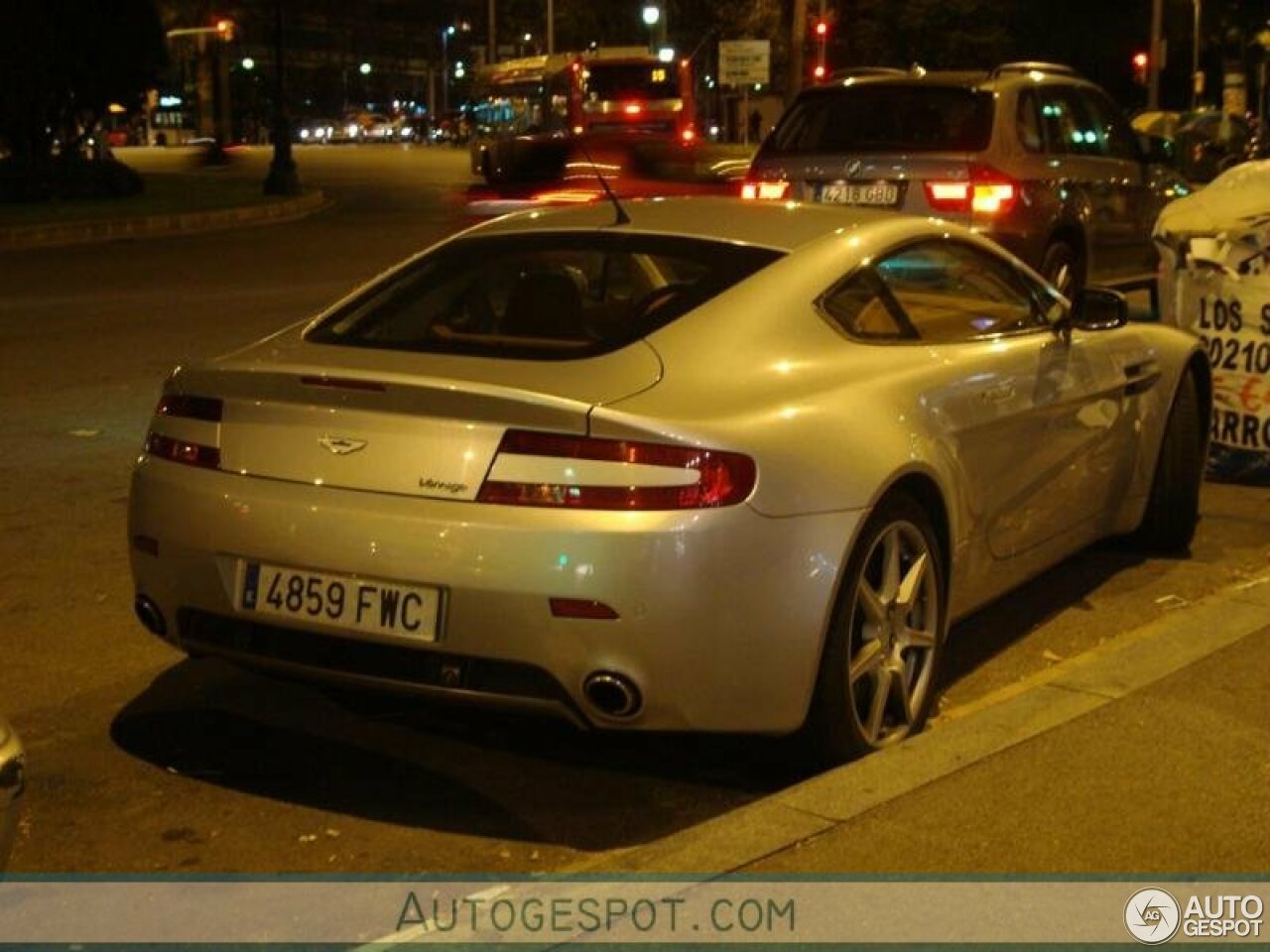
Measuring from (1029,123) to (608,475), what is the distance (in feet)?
27.8

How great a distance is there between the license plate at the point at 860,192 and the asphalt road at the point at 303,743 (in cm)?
354

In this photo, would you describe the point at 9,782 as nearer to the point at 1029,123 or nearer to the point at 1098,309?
the point at 1098,309

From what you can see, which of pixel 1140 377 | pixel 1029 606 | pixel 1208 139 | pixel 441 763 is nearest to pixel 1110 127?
pixel 1140 377

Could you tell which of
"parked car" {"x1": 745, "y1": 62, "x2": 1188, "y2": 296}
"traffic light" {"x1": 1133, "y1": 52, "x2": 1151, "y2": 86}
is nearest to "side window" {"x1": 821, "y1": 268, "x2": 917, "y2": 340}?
"parked car" {"x1": 745, "y1": 62, "x2": 1188, "y2": 296}

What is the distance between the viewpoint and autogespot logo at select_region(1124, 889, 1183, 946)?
386cm

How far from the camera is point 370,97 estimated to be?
137 meters

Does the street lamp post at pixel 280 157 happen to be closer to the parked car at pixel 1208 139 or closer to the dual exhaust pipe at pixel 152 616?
the parked car at pixel 1208 139

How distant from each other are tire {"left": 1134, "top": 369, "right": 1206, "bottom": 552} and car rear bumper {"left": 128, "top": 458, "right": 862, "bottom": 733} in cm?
275

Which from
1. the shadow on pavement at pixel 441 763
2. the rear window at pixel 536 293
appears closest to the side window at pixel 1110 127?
the rear window at pixel 536 293

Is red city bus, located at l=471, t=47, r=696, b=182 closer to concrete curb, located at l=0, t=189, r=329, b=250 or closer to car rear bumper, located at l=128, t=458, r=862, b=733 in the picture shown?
concrete curb, located at l=0, t=189, r=329, b=250

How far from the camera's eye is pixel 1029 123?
39.8 feet

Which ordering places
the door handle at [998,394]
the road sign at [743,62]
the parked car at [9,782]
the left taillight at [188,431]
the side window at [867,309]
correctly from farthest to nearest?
1. the road sign at [743,62]
2. the door handle at [998,394]
3. the side window at [867,309]
4. the left taillight at [188,431]
5. the parked car at [9,782]

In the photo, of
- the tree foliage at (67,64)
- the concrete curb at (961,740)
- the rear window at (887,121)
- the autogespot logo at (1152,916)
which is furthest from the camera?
the tree foliage at (67,64)

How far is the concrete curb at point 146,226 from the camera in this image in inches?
976
